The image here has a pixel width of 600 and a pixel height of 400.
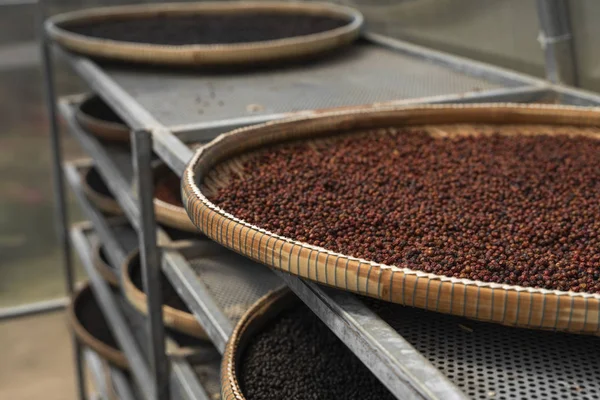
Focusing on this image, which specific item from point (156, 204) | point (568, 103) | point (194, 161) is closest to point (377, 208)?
point (194, 161)

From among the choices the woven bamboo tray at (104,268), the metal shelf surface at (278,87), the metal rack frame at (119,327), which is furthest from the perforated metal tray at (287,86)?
the woven bamboo tray at (104,268)

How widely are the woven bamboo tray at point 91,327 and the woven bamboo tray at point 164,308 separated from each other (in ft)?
1.52

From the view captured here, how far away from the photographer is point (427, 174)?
1.39m

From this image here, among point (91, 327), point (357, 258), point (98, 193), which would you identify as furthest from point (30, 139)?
point (357, 258)

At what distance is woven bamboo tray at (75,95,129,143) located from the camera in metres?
2.36

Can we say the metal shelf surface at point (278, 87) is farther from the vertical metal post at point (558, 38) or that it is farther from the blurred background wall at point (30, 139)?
the blurred background wall at point (30, 139)

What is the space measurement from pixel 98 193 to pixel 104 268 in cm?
25

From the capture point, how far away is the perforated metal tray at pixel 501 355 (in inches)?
34.3

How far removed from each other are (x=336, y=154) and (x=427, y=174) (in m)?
0.19

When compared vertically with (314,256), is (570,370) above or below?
below

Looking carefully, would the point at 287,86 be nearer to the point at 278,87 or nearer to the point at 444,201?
the point at 278,87

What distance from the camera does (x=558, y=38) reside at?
200 centimetres

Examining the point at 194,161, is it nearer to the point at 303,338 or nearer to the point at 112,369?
the point at 303,338

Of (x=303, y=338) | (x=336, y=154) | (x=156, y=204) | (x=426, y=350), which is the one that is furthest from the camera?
(x=156, y=204)
